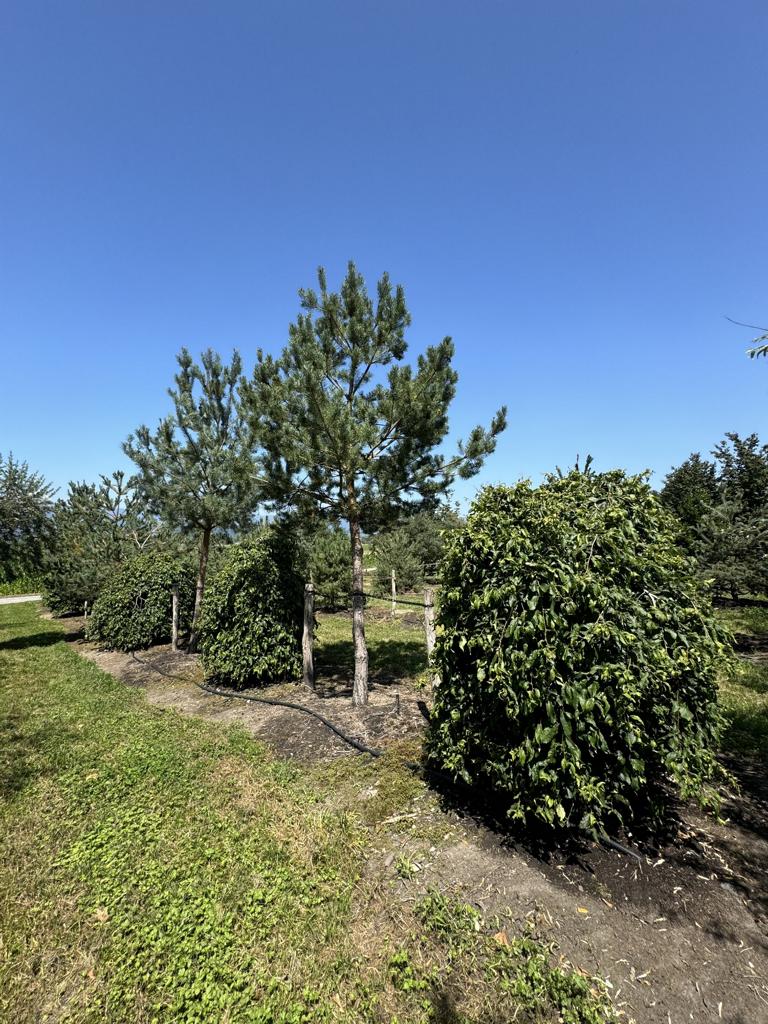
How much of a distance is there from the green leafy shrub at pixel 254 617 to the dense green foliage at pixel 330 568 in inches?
317

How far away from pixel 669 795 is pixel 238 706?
235 inches

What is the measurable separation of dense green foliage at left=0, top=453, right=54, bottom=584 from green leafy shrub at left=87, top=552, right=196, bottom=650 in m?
2.19

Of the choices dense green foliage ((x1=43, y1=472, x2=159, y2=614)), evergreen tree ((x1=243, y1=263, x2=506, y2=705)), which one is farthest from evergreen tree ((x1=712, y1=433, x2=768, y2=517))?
dense green foliage ((x1=43, y1=472, x2=159, y2=614))

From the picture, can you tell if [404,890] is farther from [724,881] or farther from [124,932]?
[724,881]

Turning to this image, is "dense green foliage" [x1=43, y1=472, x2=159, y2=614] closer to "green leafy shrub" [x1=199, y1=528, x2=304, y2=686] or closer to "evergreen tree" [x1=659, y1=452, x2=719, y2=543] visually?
"green leafy shrub" [x1=199, y1=528, x2=304, y2=686]

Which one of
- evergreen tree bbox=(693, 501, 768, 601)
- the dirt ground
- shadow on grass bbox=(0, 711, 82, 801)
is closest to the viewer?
the dirt ground

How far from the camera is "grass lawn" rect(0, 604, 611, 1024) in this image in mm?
2340

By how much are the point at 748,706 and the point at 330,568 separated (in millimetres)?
12934

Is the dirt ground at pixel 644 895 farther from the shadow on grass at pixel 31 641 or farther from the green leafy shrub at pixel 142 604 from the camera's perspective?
the shadow on grass at pixel 31 641

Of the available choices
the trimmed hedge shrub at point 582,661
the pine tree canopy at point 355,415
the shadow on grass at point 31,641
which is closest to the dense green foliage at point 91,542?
the shadow on grass at point 31,641

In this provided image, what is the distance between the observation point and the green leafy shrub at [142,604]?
11648 millimetres

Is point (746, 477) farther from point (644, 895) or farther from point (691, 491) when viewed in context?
point (644, 895)

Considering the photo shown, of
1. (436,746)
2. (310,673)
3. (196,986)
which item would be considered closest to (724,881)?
(436,746)

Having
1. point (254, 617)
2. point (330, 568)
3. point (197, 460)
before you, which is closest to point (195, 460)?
point (197, 460)
